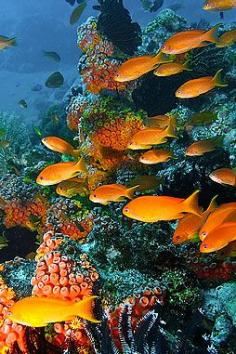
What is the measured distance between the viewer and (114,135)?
684cm

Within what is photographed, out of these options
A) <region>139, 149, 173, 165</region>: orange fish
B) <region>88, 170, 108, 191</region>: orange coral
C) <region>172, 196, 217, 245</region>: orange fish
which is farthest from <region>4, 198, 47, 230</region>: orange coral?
<region>172, 196, 217, 245</region>: orange fish

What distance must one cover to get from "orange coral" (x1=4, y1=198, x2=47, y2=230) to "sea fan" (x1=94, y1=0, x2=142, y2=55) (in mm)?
4304

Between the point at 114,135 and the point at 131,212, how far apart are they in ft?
10.3

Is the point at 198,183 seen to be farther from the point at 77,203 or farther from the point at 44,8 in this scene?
the point at 44,8

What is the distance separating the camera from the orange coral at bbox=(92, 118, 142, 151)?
Answer: 6.82 metres

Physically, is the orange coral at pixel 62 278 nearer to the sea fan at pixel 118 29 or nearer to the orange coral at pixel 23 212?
the orange coral at pixel 23 212

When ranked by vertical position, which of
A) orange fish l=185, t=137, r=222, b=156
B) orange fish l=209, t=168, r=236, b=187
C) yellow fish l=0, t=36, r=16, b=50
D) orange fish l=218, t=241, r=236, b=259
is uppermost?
yellow fish l=0, t=36, r=16, b=50

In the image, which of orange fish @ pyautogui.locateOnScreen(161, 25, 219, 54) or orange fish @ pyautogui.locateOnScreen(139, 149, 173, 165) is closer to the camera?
orange fish @ pyautogui.locateOnScreen(139, 149, 173, 165)

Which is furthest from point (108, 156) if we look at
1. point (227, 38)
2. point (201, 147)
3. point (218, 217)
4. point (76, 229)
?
point (218, 217)

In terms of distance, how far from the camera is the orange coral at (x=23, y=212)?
7188mm

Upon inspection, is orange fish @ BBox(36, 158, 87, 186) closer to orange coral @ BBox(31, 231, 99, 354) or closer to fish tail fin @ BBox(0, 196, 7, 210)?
orange coral @ BBox(31, 231, 99, 354)

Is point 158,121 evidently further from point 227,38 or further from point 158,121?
point 227,38

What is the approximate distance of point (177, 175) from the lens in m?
5.75

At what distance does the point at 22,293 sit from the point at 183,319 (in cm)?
167
